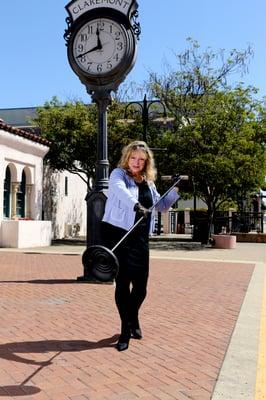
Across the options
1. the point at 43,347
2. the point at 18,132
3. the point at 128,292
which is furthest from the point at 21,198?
the point at 128,292

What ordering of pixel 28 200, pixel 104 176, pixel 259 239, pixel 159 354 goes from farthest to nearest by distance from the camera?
1. pixel 259 239
2. pixel 28 200
3. pixel 104 176
4. pixel 159 354

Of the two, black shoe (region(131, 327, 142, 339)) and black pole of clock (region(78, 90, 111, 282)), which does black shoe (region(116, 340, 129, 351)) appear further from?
black pole of clock (region(78, 90, 111, 282))

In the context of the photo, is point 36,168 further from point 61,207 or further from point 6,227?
point 61,207

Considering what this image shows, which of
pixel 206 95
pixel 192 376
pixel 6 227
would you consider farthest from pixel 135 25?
pixel 206 95

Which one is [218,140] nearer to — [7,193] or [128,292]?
[7,193]

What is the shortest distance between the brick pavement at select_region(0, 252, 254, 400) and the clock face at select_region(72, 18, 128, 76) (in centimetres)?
420

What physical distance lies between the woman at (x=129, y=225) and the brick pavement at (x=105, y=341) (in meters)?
0.44

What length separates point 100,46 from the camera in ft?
34.1

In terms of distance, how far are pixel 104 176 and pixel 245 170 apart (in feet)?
40.9

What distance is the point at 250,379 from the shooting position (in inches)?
161

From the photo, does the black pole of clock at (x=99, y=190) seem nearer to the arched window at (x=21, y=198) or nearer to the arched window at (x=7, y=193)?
the arched window at (x=7, y=193)

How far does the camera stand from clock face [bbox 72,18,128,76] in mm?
10359

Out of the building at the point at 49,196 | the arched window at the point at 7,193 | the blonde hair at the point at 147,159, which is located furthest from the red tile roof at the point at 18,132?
the blonde hair at the point at 147,159

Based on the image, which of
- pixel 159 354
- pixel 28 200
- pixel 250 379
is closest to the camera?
pixel 250 379
